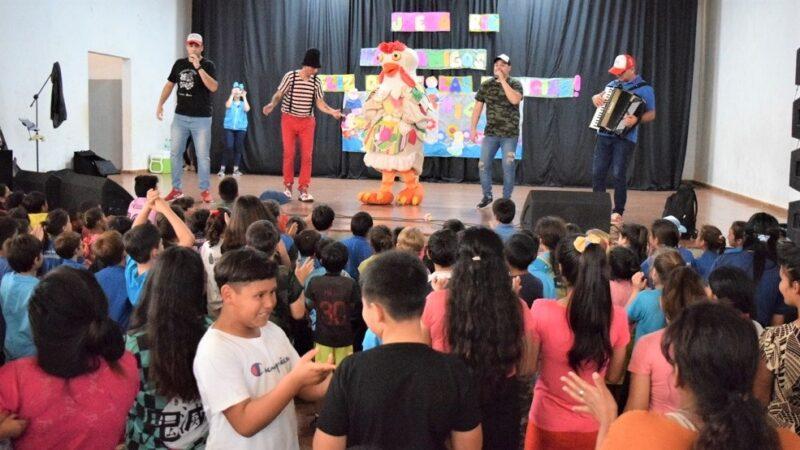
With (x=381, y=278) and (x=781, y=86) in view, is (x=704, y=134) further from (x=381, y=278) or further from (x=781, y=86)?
(x=381, y=278)

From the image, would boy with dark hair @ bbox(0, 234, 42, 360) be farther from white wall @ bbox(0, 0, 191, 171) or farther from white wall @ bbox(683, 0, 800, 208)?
white wall @ bbox(683, 0, 800, 208)

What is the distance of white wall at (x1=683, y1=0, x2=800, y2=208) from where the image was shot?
8.60 meters

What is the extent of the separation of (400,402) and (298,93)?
6797mm

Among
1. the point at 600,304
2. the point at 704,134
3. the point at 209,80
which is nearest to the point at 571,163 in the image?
the point at 704,134

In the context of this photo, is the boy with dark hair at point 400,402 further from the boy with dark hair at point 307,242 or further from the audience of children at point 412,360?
the boy with dark hair at point 307,242

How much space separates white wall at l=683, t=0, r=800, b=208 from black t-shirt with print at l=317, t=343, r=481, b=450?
7501 millimetres

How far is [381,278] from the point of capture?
1752mm

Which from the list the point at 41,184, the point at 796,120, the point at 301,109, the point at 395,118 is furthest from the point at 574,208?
the point at 41,184

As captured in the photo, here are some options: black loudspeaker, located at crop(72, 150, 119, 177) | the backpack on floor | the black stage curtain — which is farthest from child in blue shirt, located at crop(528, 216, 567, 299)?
the black stage curtain

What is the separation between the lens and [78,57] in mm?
10719

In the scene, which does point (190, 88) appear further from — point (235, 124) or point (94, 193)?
point (235, 124)

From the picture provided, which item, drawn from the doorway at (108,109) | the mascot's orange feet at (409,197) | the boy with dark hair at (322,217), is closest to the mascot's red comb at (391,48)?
the mascot's orange feet at (409,197)

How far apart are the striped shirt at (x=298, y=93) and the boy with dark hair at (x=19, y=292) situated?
529 centimetres

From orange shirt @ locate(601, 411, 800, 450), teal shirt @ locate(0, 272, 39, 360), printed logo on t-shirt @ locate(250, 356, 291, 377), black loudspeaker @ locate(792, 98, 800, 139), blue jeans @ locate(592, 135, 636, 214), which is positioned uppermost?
black loudspeaker @ locate(792, 98, 800, 139)
